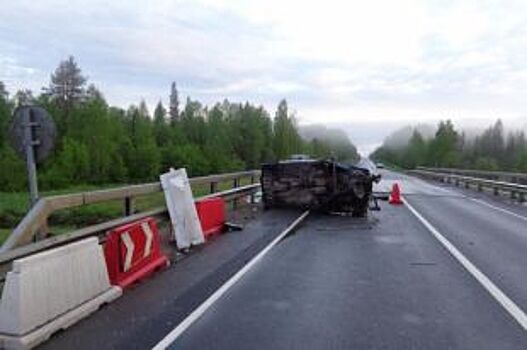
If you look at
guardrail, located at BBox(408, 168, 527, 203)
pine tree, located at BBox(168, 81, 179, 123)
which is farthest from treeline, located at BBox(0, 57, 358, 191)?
guardrail, located at BBox(408, 168, 527, 203)

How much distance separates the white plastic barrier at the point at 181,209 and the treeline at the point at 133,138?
2533 inches

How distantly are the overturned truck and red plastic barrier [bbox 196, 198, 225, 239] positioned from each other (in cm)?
514

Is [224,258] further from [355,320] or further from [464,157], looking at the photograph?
[464,157]

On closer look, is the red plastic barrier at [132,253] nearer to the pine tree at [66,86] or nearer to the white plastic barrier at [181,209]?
the white plastic barrier at [181,209]

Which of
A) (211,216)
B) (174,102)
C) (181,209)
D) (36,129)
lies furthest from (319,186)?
(174,102)

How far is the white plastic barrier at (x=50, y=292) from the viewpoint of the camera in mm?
6598

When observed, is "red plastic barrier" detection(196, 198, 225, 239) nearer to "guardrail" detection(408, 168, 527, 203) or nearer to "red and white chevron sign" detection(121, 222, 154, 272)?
"red and white chevron sign" detection(121, 222, 154, 272)

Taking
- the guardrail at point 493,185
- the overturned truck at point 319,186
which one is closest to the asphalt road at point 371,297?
the overturned truck at point 319,186

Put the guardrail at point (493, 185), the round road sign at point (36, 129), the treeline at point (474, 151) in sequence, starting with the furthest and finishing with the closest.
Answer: the treeline at point (474, 151) → the guardrail at point (493, 185) → the round road sign at point (36, 129)

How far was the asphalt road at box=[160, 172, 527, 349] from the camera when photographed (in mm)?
6844

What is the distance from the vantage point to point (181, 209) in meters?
13.4

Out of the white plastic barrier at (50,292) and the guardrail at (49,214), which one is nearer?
the white plastic barrier at (50,292)

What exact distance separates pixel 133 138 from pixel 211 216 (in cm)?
10868

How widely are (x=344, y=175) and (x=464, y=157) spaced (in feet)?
545
